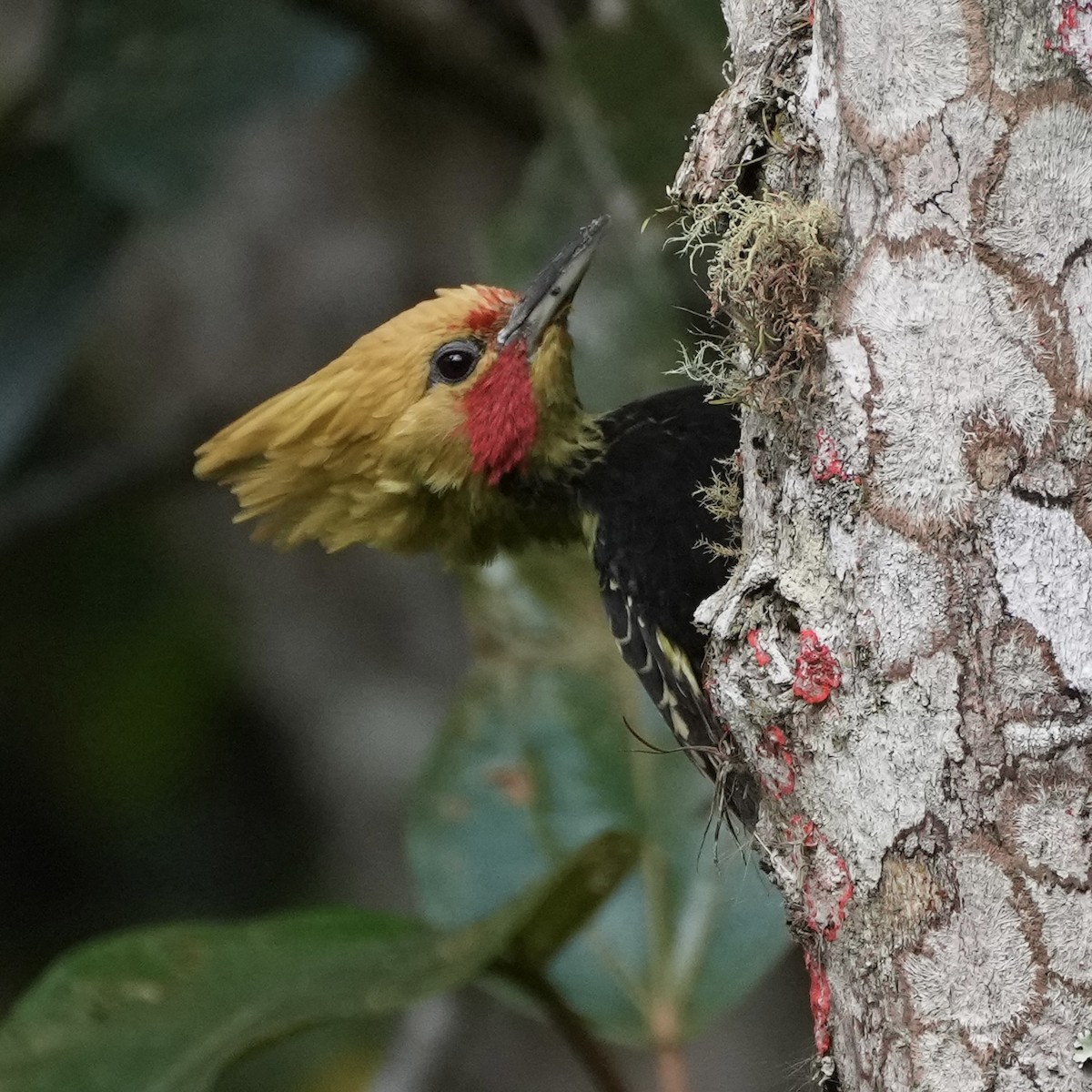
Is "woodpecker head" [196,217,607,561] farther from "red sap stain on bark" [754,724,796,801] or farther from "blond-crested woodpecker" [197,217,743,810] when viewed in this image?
"red sap stain on bark" [754,724,796,801]

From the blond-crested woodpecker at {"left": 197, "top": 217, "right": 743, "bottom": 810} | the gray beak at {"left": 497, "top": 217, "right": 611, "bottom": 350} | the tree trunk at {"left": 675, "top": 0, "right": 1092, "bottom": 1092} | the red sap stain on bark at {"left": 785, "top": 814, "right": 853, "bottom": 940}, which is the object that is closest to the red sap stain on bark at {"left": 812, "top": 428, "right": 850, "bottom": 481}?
the tree trunk at {"left": 675, "top": 0, "right": 1092, "bottom": 1092}

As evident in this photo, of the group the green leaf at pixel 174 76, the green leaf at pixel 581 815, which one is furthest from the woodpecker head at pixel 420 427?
the green leaf at pixel 174 76

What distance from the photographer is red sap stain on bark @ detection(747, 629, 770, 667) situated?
1.36 meters

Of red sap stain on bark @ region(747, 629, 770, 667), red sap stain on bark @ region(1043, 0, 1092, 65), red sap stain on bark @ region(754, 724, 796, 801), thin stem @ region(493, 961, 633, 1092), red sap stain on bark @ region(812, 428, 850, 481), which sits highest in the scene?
red sap stain on bark @ region(1043, 0, 1092, 65)

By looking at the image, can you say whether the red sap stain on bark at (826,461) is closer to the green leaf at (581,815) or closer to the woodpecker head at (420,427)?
the woodpecker head at (420,427)

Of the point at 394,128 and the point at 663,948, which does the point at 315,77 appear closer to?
the point at 394,128

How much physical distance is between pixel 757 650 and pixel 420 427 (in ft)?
3.27

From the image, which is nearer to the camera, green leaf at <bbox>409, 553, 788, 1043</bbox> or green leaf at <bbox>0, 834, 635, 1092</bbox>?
green leaf at <bbox>0, 834, 635, 1092</bbox>

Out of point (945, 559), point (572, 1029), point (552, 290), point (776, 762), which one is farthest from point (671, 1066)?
point (945, 559)

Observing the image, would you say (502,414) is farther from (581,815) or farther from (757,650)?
(757,650)

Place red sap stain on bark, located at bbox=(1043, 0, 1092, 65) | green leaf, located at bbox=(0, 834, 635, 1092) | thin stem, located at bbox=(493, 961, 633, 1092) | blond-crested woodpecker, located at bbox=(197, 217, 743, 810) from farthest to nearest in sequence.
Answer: blond-crested woodpecker, located at bbox=(197, 217, 743, 810), thin stem, located at bbox=(493, 961, 633, 1092), green leaf, located at bbox=(0, 834, 635, 1092), red sap stain on bark, located at bbox=(1043, 0, 1092, 65)

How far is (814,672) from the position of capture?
4.36 ft

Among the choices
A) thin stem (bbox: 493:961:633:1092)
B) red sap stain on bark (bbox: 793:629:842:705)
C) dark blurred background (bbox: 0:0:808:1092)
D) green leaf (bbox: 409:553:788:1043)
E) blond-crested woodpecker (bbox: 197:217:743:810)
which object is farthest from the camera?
dark blurred background (bbox: 0:0:808:1092)

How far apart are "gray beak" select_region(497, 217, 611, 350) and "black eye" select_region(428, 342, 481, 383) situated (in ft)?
0.17
